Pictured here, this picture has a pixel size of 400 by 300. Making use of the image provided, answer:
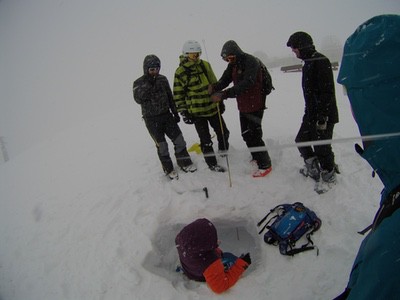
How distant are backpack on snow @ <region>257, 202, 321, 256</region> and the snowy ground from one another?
0.37 ft

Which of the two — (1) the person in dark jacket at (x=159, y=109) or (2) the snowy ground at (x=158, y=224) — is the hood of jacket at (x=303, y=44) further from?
(1) the person in dark jacket at (x=159, y=109)

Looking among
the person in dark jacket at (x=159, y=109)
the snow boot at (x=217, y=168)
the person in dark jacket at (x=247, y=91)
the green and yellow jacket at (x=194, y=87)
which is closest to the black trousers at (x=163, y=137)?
the person in dark jacket at (x=159, y=109)

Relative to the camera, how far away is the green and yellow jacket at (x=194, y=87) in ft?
16.4

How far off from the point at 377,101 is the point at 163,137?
4.65m

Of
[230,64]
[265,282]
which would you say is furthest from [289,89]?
[265,282]

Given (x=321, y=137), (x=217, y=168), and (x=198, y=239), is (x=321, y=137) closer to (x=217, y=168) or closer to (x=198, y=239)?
(x=217, y=168)

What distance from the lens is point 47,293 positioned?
146 inches

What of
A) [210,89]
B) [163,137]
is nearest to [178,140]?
[163,137]

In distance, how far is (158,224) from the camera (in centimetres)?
453

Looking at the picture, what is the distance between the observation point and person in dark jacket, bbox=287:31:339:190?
3.81 metres

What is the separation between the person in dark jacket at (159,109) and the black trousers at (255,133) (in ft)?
4.62

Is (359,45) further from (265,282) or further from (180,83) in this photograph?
(180,83)

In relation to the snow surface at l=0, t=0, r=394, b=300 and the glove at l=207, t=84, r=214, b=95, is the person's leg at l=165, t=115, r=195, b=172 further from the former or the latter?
the glove at l=207, t=84, r=214, b=95

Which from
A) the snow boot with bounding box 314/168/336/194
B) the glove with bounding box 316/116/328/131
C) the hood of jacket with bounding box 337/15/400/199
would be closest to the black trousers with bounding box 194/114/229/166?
the glove with bounding box 316/116/328/131
